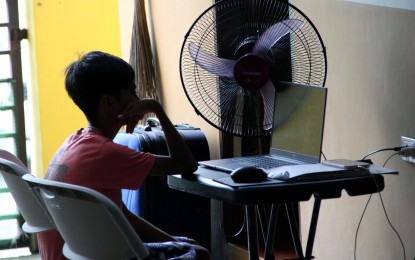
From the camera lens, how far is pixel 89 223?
6.99 ft

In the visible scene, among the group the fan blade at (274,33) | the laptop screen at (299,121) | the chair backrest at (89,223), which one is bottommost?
the chair backrest at (89,223)

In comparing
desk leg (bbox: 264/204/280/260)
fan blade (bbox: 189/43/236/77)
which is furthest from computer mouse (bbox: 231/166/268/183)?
fan blade (bbox: 189/43/236/77)

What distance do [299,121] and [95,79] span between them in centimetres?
72

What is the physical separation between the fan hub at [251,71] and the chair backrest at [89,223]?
3.18 feet

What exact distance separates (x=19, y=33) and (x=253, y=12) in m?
2.81

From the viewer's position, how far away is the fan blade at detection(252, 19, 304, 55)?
2.92m

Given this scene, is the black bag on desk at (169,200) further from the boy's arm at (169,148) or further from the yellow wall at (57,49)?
the yellow wall at (57,49)

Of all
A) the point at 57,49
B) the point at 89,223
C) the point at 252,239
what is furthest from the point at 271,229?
the point at 57,49

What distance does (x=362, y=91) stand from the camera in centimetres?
312

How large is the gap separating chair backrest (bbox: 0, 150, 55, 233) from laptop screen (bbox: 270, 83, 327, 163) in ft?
2.88

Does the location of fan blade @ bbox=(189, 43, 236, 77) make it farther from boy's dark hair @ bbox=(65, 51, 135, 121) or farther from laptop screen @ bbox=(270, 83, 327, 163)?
boy's dark hair @ bbox=(65, 51, 135, 121)

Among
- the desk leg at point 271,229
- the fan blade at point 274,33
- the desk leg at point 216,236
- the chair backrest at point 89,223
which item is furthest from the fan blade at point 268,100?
the desk leg at point 216,236

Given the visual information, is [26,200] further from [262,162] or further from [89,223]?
[262,162]

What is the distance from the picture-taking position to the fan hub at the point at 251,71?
2889 mm
